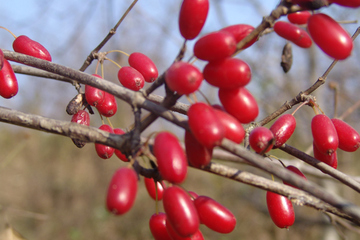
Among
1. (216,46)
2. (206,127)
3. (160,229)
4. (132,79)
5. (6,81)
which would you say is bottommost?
(6,81)

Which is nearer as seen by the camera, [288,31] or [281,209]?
[288,31]

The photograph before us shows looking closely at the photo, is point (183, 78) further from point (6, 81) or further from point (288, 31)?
point (6, 81)

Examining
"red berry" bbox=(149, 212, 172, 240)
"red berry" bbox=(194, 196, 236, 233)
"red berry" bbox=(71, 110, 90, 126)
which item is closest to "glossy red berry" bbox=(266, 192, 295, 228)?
"red berry" bbox=(194, 196, 236, 233)

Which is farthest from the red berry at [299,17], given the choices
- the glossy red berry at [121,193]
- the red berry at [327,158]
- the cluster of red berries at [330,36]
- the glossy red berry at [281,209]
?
the glossy red berry at [121,193]

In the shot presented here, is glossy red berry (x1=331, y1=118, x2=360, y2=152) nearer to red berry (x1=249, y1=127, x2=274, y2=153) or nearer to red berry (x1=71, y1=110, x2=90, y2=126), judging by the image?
red berry (x1=249, y1=127, x2=274, y2=153)

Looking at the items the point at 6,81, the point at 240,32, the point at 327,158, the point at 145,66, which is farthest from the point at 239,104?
the point at 6,81
